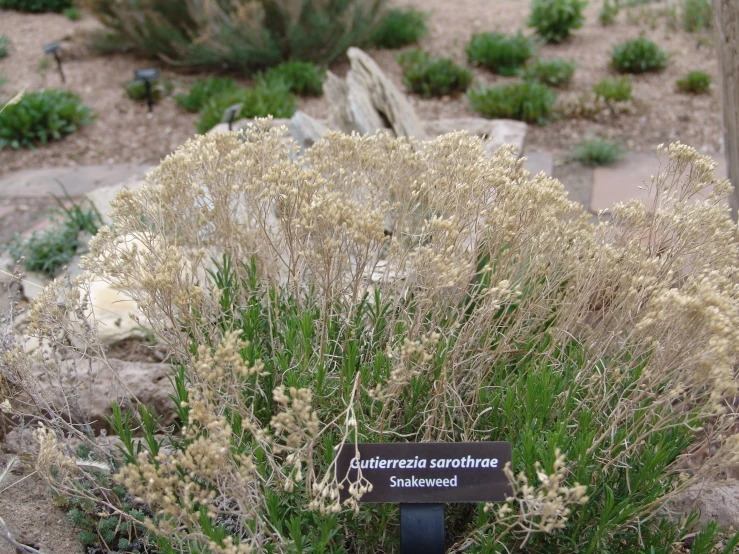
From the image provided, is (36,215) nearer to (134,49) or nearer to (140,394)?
(140,394)

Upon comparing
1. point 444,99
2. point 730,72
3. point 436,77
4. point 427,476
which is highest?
point 730,72

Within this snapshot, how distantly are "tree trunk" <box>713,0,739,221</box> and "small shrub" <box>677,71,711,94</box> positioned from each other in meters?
4.08

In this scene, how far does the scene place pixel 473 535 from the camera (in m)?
1.96

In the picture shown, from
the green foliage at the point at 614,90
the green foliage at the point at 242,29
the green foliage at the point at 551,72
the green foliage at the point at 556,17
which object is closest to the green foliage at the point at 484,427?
the green foliage at the point at 614,90

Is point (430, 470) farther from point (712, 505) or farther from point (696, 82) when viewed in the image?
point (696, 82)

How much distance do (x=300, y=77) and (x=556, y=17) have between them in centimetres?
362

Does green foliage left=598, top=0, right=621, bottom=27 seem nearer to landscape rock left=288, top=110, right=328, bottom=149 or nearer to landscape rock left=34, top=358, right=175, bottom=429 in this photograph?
landscape rock left=288, top=110, right=328, bottom=149

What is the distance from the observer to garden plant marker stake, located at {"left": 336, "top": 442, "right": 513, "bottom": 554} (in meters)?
1.83

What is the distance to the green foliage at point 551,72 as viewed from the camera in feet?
24.7

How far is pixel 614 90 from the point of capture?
7.03 metres

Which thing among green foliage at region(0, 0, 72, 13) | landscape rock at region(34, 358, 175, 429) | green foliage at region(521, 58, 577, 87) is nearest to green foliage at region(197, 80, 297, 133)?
green foliage at region(521, 58, 577, 87)

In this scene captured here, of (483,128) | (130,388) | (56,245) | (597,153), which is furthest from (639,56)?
(130,388)

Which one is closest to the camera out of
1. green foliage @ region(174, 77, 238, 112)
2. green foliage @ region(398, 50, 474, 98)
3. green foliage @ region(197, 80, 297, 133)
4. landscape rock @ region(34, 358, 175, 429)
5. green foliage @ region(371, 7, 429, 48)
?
landscape rock @ region(34, 358, 175, 429)

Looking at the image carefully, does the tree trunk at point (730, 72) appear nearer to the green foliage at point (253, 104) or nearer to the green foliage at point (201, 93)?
the green foliage at point (253, 104)
